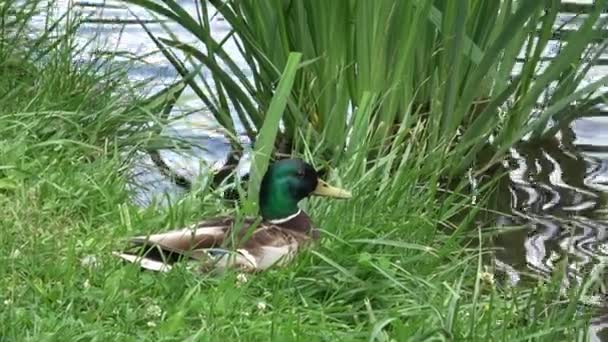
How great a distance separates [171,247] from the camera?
377cm

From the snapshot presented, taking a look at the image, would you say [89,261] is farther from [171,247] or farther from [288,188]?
[288,188]

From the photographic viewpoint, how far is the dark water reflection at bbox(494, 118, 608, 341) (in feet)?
16.6

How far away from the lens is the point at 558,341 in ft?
12.0

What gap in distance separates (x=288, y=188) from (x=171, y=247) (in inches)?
20.8

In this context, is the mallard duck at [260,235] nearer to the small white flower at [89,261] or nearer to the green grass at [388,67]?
the small white flower at [89,261]

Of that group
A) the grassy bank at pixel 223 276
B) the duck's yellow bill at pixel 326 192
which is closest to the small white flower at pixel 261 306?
the grassy bank at pixel 223 276

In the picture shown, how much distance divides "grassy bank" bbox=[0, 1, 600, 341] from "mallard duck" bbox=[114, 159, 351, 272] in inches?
2.3

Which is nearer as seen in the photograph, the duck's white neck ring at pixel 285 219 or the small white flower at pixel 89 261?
the small white flower at pixel 89 261

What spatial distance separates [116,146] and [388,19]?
3.45ft

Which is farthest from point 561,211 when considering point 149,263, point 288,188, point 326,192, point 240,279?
point 149,263

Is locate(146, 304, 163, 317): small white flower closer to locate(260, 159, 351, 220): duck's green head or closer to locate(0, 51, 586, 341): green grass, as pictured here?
locate(0, 51, 586, 341): green grass

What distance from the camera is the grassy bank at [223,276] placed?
3.43m

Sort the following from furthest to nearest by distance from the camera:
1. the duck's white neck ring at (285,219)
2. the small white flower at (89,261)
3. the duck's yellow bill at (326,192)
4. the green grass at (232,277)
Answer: the duck's yellow bill at (326,192), the duck's white neck ring at (285,219), the small white flower at (89,261), the green grass at (232,277)

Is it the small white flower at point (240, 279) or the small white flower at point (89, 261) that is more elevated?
the small white flower at point (89, 261)
